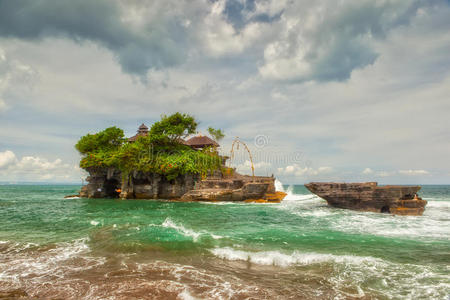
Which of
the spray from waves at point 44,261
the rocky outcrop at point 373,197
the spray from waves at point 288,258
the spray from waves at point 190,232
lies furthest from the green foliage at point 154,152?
the spray from waves at point 288,258

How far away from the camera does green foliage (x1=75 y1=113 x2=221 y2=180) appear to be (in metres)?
30.5

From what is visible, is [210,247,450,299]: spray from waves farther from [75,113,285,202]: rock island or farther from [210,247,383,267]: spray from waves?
[75,113,285,202]: rock island

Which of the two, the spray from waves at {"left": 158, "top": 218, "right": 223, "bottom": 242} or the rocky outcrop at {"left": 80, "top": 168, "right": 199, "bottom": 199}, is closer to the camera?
the spray from waves at {"left": 158, "top": 218, "right": 223, "bottom": 242}

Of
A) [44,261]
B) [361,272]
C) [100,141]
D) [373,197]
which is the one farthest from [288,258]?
[100,141]

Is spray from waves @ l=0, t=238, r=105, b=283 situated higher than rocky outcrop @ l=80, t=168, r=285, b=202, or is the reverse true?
rocky outcrop @ l=80, t=168, r=285, b=202

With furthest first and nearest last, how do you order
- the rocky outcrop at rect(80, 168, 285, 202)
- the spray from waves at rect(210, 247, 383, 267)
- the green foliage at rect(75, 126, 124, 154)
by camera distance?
the green foliage at rect(75, 126, 124, 154), the rocky outcrop at rect(80, 168, 285, 202), the spray from waves at rect(210, 247, 383, 267)

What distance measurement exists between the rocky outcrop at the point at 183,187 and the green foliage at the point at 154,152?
1411mm

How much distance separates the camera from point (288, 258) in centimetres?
741

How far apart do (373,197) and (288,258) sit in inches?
636

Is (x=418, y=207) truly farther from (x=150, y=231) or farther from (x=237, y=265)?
(x=150, y=231)

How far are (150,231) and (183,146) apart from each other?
2343 cm

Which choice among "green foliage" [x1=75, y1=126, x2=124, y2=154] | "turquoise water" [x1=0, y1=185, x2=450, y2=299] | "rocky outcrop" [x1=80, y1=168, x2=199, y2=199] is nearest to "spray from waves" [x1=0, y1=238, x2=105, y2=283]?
"turquoise water" [x1=0, y1=185, x2=450, y2=299]

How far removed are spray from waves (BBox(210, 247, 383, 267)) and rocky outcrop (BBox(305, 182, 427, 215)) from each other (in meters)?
14.4

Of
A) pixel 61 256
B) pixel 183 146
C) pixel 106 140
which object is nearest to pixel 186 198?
pixel 183 146
